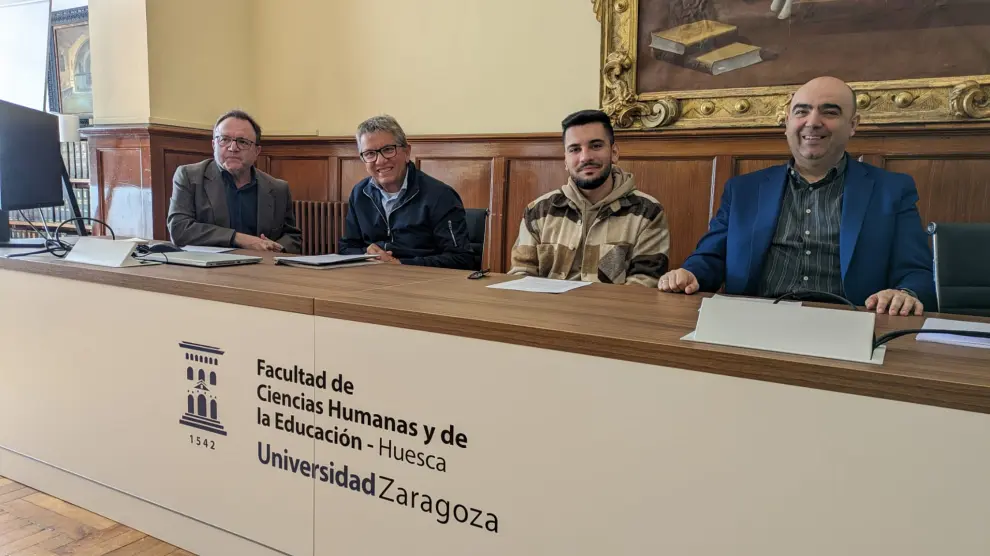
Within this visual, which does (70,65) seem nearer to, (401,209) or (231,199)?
(231,199)

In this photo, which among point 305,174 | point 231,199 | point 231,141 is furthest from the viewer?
point 305,174

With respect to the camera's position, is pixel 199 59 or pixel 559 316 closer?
pixel 559 316

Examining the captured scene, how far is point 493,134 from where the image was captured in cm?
361

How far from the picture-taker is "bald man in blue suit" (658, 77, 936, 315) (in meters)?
1.70

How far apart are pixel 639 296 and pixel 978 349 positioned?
604 mm

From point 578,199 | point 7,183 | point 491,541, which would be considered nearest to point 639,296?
point 491,541

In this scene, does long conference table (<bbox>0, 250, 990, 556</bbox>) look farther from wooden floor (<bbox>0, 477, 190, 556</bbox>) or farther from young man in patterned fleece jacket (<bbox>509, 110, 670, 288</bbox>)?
young man in patterned fleece jacket (<bbox>509, 110, 670, 288</bbox>)

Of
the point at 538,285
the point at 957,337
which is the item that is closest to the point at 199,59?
the point at 538,285

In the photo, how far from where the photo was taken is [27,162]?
6.81 ft

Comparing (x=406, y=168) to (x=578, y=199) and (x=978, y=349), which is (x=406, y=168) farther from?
(x=978, y=349)

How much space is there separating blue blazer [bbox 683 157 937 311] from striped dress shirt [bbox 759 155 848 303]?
3cm

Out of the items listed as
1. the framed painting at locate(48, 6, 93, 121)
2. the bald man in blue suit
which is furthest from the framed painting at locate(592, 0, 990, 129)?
the framed painting at locate(48, 6, 93, 121)

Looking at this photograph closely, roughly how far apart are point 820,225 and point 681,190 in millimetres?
1417

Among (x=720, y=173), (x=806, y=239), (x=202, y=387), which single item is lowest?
(x=202, y=387)
